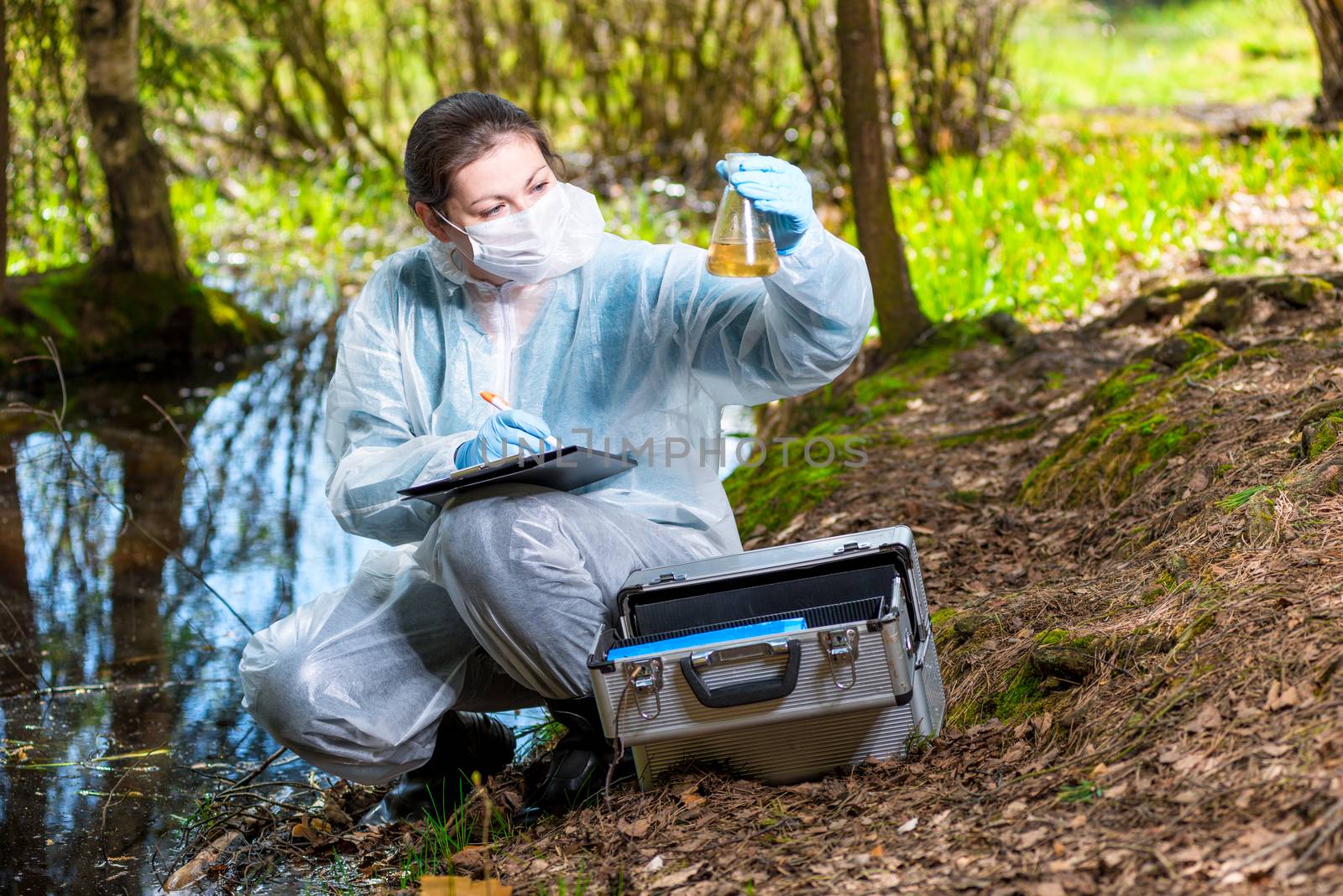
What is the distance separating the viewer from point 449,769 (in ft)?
8.98

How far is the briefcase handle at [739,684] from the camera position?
2.06m

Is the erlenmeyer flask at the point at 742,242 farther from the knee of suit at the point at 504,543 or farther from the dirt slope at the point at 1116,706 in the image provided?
the dirt slope at the point at 1116,706

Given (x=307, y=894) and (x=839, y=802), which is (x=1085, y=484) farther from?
(x=307, y=894)

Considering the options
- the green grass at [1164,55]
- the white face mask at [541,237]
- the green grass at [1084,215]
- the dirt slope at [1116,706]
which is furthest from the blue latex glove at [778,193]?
the green grass at [1164,55]

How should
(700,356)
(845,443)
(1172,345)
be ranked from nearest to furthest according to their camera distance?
(700,356), (1172,345), (845,443)

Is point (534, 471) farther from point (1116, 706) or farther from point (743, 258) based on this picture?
point (1116, 706)

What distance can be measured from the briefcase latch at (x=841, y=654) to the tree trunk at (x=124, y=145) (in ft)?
17.7

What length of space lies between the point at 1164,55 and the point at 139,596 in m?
13.5

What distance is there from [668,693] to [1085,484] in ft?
5.52

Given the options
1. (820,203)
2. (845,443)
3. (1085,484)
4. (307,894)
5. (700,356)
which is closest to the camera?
(307,894)

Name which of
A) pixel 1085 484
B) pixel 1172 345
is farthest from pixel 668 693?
pixel 1172 345

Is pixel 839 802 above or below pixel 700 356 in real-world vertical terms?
below

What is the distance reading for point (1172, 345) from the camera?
3914 mm

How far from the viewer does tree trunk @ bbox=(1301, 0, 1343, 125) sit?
723 cm
